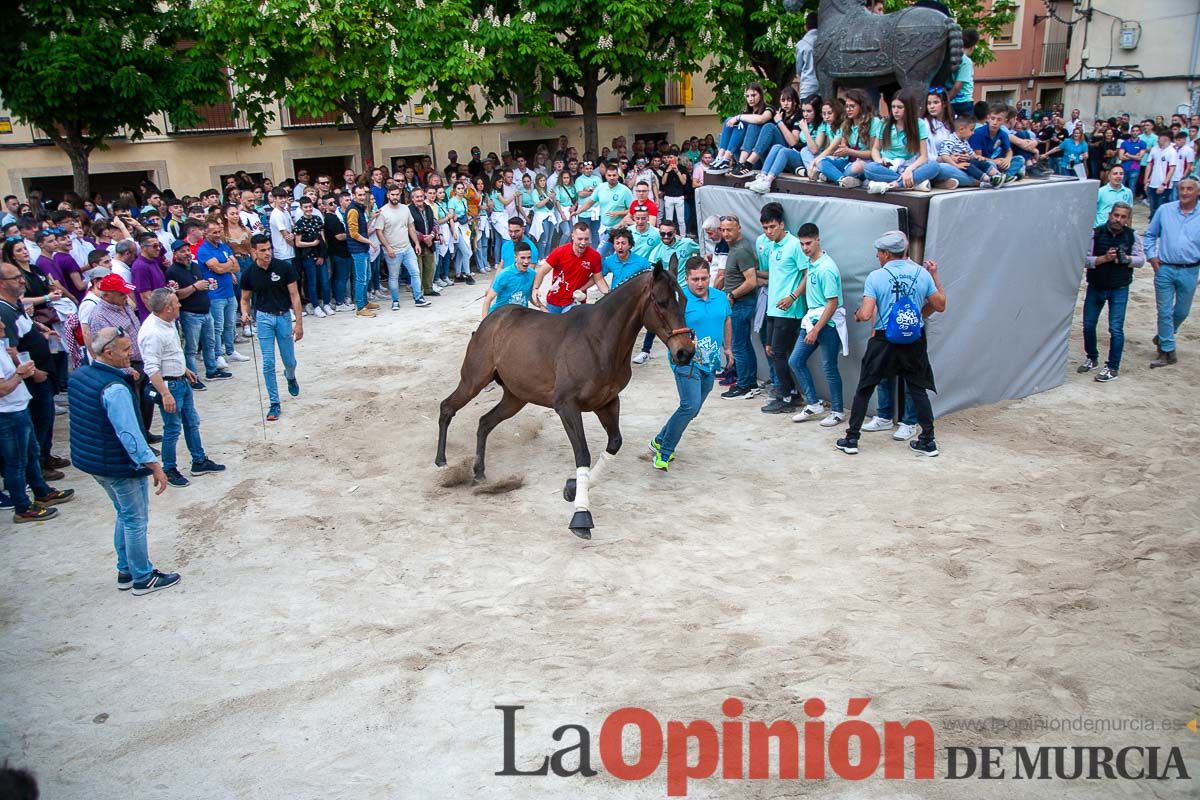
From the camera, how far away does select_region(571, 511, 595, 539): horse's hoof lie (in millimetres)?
6984

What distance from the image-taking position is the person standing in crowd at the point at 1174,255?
10.1m

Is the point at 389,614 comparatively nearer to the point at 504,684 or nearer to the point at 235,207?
the point at 504,684

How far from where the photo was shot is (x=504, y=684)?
5281 mm

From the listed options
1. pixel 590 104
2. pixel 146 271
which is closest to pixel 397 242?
pixel 146 271

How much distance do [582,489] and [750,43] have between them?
18.2 meters

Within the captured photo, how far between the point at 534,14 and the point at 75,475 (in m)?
14.1

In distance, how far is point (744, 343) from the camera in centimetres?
1027

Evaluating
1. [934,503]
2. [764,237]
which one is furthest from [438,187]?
[934,503]

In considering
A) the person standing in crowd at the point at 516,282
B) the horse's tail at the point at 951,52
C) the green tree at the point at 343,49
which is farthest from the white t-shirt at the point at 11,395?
the green tree at the point at 343,49

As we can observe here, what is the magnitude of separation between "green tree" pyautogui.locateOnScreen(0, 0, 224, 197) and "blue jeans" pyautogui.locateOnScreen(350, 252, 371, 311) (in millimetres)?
5036

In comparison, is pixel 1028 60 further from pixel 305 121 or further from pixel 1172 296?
pixel 1172 296

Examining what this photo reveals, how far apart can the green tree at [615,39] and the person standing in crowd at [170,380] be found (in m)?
12.2

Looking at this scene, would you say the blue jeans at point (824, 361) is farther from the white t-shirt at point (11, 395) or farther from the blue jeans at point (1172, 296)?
the white t-shirt at point (11, 395)

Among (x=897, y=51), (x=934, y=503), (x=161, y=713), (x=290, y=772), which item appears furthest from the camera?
(x=897, y=51)
